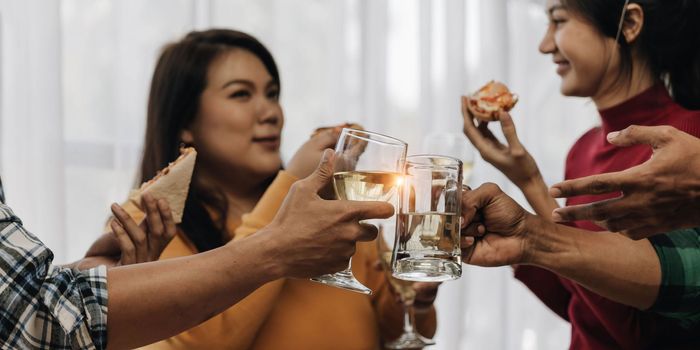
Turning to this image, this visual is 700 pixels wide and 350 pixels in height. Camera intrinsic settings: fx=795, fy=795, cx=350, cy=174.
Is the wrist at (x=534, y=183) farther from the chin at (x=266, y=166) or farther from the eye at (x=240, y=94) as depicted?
the eye at (x=240, y=94)

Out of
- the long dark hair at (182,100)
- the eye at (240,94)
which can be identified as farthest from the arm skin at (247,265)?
the eye at (240,94)

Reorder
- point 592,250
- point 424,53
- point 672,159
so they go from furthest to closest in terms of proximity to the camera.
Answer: point 424,53 → point 592,250 → point 672,159

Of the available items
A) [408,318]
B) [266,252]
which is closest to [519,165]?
[408,318]

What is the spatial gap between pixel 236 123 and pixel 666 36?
0.89 m

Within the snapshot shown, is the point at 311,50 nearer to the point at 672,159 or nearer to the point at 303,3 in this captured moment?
the point at 303,3

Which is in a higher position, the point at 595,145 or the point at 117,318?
the point at 595,145

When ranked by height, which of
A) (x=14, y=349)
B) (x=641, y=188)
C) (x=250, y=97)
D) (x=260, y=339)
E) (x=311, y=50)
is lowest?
(x=260, y=339)

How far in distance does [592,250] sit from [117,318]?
72 cm

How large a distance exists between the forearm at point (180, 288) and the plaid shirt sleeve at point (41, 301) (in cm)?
3

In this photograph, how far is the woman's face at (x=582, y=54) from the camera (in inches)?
62.2

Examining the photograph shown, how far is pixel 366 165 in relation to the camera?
98 centimetres

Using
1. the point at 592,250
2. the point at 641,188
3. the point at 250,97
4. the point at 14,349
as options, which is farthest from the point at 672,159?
the point at 250,97

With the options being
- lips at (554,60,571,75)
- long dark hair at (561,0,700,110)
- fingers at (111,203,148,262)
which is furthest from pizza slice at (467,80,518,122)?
fingers at (111,203,148,262)

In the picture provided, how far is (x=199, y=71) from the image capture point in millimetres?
1756
